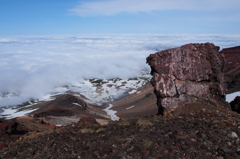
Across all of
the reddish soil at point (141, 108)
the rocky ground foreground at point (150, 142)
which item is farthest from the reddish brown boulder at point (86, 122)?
the reddish soil at point (141, 108)

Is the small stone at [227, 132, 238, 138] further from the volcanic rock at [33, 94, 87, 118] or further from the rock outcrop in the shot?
the rock outcrop

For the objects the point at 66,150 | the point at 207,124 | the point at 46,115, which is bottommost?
the point at 46,115

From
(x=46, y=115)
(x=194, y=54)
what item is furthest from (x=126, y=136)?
(x=46, y=115)

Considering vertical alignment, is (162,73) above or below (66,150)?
above

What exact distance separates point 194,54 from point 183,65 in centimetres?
98

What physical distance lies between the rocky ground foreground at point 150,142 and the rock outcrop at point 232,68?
3247 cm

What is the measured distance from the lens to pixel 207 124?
785 cm

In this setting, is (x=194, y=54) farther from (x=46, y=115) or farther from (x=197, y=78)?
(x=46, y=115)

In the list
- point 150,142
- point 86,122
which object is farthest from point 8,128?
point 150,142

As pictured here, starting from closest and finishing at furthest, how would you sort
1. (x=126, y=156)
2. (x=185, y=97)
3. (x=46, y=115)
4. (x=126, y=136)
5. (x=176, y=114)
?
(x=126, y=156), (x=126, y=136), (x=176, y=114), (x=185, y=97), (x=46, y=115)

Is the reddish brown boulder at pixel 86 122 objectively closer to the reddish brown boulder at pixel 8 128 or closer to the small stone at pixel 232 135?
the reddish brown boulder at pixel 8 128

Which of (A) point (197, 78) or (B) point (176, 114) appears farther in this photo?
(A) point (197, 78)

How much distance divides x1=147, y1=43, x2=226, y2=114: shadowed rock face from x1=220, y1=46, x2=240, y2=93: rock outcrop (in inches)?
1091

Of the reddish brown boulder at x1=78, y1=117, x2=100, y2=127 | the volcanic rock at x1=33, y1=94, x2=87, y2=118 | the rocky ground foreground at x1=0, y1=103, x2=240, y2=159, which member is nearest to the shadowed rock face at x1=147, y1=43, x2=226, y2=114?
the rocky ground foreground at x1=0, y1=103, x2=240, y2=159
